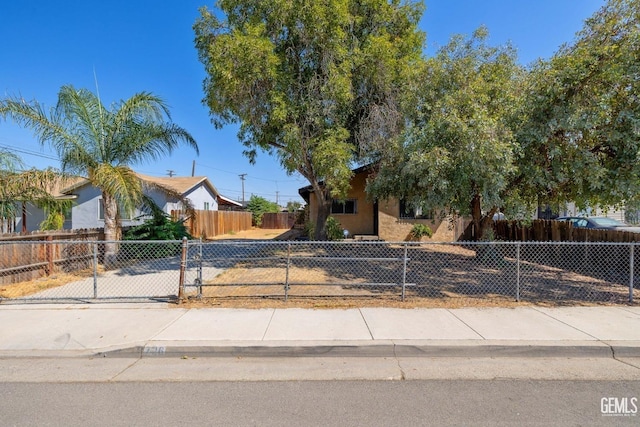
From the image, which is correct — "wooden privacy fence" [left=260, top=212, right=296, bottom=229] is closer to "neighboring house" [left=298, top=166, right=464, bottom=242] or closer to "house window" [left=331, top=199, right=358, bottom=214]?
"neighboring house" [left=298, top=166, right=464, bottom=242]

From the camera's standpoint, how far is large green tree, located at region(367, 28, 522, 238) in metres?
7.42

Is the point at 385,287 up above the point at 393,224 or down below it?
below

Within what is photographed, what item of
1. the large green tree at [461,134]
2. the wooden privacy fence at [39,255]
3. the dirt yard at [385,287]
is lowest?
the dirt yard at [385,287]

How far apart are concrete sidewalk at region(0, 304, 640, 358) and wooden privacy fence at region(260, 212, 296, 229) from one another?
32.2 meters

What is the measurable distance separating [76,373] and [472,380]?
4492 mm

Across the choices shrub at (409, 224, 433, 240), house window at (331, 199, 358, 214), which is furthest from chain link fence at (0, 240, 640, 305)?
house window at (331, 199, 358, 214)

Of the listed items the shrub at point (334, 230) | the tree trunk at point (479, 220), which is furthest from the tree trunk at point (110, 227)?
the tree trunk at point (479, 220)

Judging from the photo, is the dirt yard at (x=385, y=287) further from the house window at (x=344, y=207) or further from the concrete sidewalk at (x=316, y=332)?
the house window at (x=344, y=207)

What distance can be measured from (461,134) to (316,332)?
5.04 metres

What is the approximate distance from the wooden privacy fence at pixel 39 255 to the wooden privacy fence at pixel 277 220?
2808cm

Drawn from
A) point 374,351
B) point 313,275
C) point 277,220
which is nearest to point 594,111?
point 374,351

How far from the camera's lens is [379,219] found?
57.7 ft

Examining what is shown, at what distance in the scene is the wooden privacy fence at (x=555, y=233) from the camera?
10969mm

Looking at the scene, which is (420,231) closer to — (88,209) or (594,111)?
(594,111)
